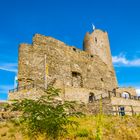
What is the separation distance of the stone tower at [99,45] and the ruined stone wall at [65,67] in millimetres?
2025

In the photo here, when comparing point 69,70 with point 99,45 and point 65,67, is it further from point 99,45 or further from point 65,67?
point 99,45

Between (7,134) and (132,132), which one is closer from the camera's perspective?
(7,134)

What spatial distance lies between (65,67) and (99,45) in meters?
11.9

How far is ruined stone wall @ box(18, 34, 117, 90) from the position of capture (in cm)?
3092

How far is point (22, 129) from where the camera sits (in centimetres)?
1251

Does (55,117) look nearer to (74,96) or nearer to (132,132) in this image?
(132,132)

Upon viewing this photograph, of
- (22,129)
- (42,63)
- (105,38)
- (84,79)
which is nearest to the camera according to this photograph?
(22,129)

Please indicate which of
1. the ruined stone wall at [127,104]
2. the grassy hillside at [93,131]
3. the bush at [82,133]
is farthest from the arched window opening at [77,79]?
the bush at [82,133]

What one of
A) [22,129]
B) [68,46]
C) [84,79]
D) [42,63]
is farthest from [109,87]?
[22,129]

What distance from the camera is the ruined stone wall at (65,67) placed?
30.9 metres

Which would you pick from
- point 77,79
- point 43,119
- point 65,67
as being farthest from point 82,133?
point 77,79

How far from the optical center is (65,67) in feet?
113

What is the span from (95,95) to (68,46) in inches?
364

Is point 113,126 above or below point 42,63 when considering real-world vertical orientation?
below
